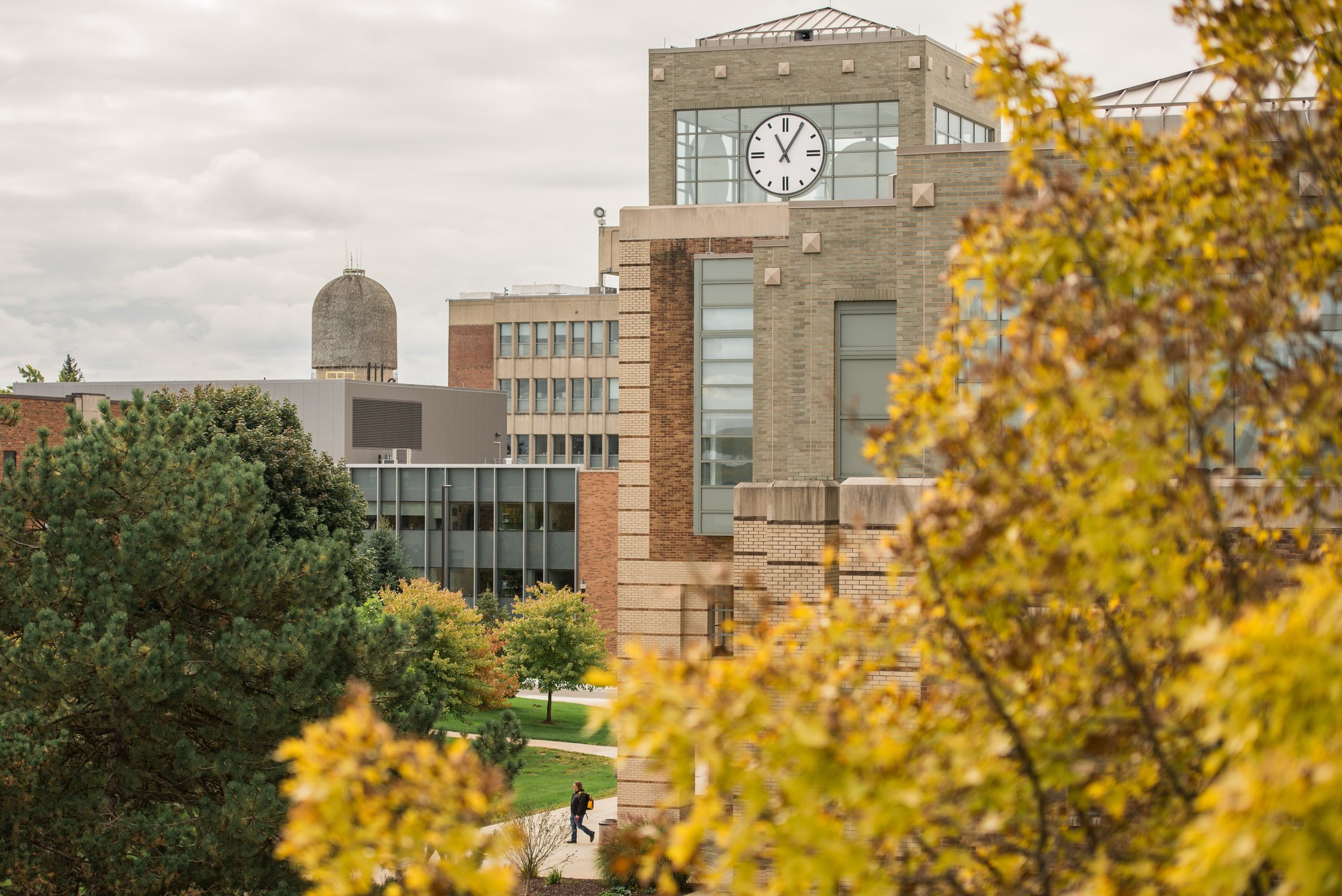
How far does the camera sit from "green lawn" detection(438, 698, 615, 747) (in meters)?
47.3

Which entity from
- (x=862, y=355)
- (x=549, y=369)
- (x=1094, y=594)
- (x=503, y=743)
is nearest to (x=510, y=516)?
(x=549, y=369)

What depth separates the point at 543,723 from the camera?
50469 mm

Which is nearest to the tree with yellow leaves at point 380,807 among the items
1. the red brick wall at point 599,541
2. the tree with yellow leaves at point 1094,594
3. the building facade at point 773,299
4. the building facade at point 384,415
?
the tree with yellow leaves at point 1094,594

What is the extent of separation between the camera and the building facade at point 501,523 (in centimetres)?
6756

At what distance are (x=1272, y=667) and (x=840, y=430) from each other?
721 inches

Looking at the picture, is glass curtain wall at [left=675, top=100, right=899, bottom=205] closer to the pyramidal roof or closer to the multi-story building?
the pyramidal roof

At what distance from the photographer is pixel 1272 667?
346 centimetres

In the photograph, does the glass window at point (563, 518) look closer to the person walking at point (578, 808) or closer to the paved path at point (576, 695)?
the paved path at point (576, 695)

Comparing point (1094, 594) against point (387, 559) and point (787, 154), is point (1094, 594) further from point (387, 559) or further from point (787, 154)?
point (387, 559)

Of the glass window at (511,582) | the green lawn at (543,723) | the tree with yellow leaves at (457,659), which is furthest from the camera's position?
the glass window at (511,582)

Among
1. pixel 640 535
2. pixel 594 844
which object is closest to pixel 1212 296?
pixel 640 535

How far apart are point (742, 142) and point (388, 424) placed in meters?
58.7

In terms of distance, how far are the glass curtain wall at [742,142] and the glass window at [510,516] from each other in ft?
135

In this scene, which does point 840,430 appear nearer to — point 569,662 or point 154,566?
point 154,566
